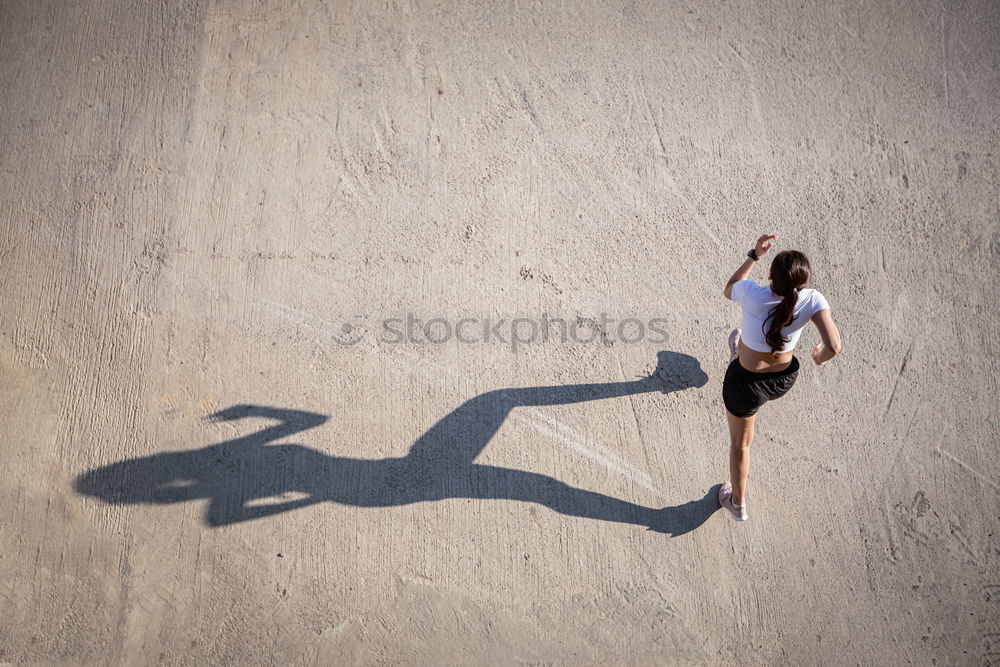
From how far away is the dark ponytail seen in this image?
297cm

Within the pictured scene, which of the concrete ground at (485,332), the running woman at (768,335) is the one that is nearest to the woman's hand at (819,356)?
the running woman at (768,335)

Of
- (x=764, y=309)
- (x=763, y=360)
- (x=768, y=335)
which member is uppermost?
(x=764, y=309)

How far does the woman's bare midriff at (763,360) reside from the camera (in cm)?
332

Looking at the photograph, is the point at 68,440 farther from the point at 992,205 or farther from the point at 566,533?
the point at 992,205

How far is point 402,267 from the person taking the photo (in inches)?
176

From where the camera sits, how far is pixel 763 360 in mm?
3342

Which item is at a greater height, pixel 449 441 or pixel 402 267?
pixel 402 267

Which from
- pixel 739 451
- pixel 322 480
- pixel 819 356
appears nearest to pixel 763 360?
pixel 819 356

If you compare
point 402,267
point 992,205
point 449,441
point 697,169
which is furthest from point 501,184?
point 992,205

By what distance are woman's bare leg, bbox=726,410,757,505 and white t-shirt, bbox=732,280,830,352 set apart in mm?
534

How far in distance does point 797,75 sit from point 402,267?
139 inches

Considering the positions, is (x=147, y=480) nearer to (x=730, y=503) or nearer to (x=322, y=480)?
(x=322, y=480)

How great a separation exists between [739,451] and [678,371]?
0.82 m

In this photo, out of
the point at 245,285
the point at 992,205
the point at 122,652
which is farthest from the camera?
the point at 992,205
